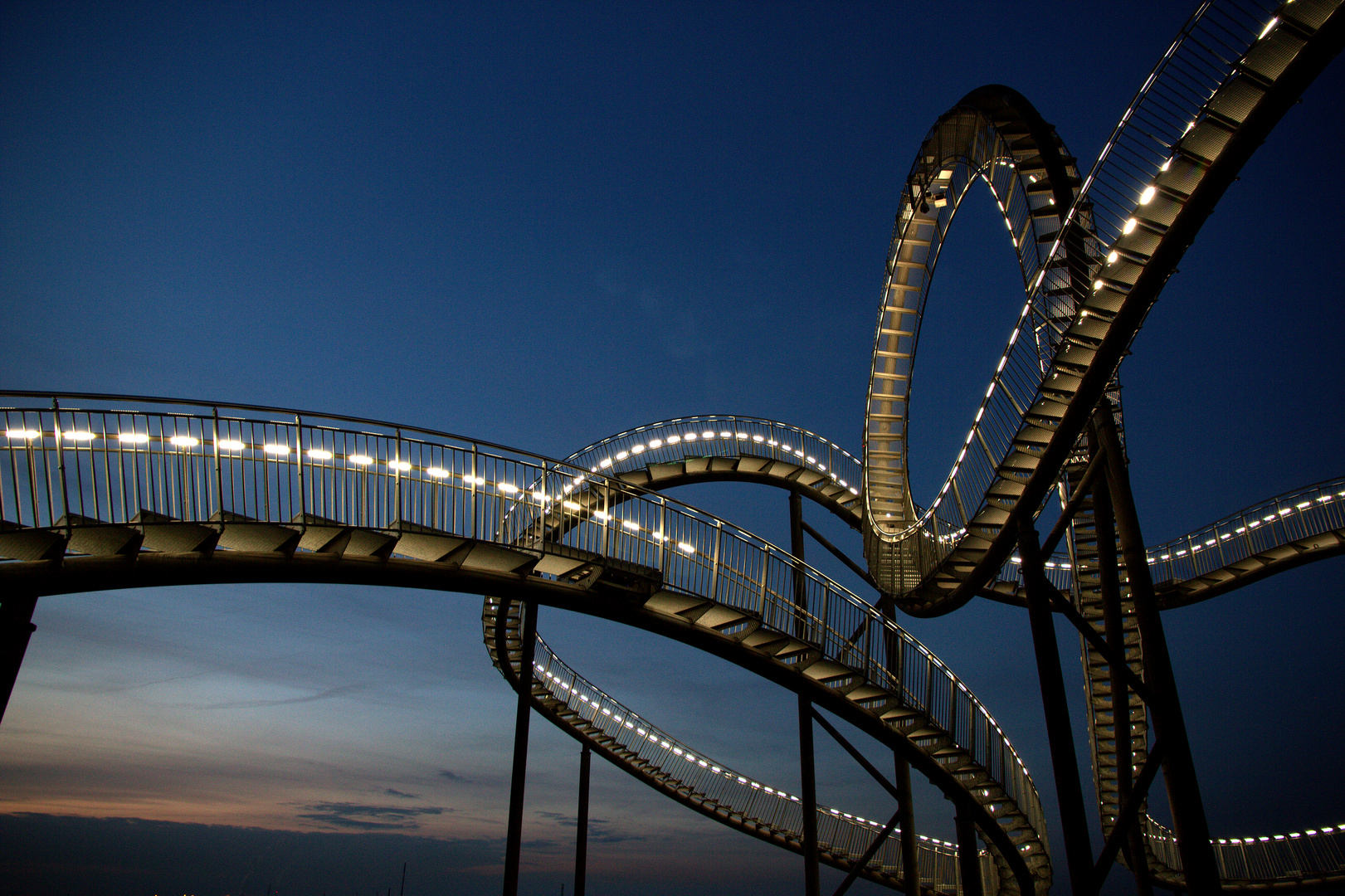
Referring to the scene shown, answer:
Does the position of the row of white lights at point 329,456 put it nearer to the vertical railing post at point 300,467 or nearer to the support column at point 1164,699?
the vertical railing post at point 300,467

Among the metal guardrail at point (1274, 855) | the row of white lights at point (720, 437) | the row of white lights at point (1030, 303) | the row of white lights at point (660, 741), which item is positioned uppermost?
the row of white lights at point (720, 437)

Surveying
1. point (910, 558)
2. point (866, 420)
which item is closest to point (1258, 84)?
point (910, 558)

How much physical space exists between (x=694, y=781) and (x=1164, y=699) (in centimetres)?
1363

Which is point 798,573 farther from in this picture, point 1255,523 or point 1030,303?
point 1255,523

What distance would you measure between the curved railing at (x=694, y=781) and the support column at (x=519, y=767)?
256cm

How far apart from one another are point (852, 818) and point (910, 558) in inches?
439

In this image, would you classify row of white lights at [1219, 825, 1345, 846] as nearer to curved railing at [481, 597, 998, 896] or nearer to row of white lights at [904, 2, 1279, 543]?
curved railing at [481, 597, 998, 896]

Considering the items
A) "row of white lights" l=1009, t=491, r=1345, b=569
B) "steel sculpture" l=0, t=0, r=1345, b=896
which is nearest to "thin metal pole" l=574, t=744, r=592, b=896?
"steel sculpture" l=0, t=0, r=1345, b=896

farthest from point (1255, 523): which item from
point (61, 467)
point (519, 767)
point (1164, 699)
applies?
point (61, 467)

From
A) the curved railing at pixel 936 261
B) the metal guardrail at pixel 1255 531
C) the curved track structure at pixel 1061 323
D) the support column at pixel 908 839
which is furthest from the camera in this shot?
the metal guardrail at pixel 1255 531

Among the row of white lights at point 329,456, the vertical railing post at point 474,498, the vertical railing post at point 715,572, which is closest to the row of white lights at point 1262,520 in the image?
the vertical railing post at point 715,572

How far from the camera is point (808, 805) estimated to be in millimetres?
14867

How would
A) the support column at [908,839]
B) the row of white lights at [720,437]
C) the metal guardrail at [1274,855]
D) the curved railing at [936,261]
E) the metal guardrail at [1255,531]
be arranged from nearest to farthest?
the curved railing at [936,261] < the support column at [908,839] < the metal guardrail at [1255,531] < the metal guardrail at [1274,855] < the row of white lights at [720,437]

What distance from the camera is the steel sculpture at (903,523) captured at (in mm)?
7906
